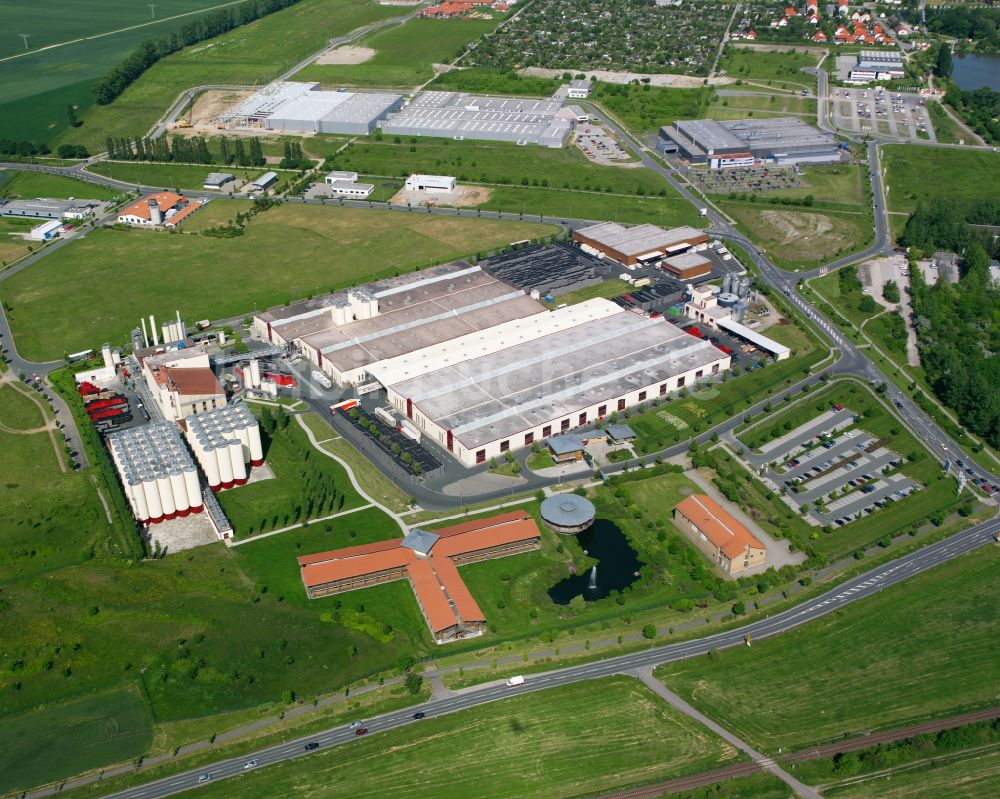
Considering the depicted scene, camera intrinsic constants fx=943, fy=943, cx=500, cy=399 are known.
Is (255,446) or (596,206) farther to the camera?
(596,206)

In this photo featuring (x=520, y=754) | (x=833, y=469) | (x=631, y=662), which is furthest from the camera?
(x=833, y=469)

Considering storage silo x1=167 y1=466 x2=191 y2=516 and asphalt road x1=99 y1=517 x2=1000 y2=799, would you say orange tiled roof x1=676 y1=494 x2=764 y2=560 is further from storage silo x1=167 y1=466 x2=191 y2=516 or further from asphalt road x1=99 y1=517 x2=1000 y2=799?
storage silo x1=167 y1=466 x2=191 y2=516

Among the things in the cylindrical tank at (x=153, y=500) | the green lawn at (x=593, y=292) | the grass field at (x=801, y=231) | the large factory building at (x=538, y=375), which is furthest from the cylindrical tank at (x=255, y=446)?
the grass field at (x=801, y=231)

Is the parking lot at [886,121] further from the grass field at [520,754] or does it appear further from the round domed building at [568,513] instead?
the grass field at [520,754]

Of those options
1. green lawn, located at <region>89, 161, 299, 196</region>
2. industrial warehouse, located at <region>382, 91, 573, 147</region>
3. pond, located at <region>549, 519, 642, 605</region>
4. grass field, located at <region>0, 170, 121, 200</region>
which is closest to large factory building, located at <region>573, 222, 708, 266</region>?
industrial warehouse, located at <region>382, 91, 573, 147</region>

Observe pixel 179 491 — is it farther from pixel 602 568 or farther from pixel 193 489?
pixel 602 568

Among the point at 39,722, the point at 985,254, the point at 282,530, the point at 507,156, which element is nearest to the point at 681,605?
the point at 282,530

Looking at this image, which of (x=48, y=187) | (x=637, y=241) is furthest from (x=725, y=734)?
(x=48, y=187)

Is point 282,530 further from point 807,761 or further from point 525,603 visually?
point 807,761
